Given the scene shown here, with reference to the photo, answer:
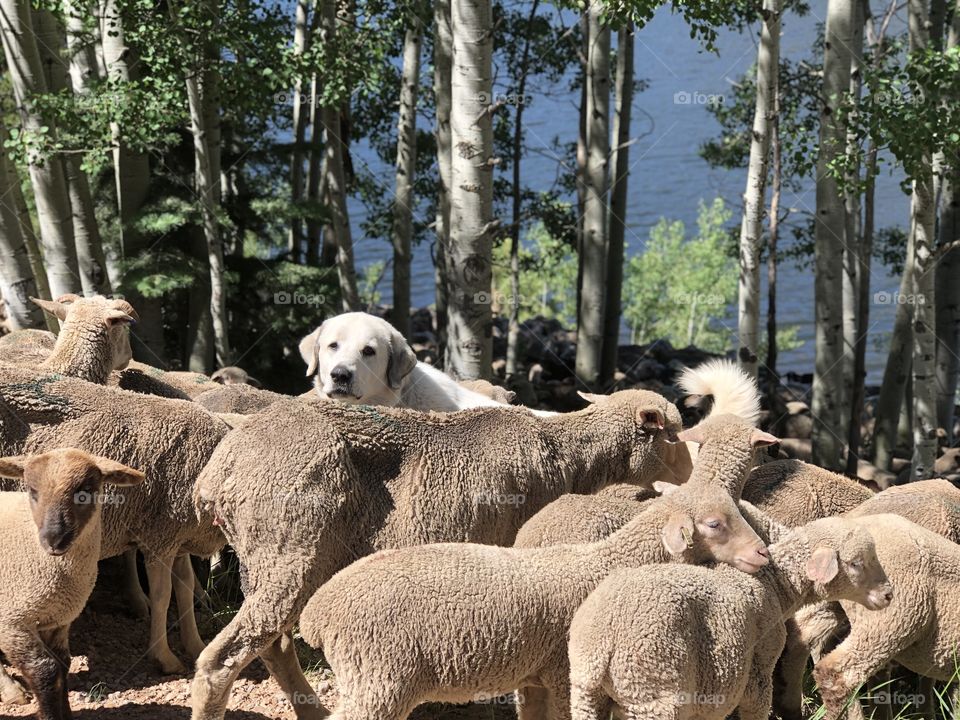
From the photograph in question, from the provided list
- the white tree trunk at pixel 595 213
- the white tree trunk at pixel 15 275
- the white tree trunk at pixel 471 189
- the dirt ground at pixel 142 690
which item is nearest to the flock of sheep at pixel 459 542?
the dirt ground at pixel 142 690

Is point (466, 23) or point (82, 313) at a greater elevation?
point (466, 23)

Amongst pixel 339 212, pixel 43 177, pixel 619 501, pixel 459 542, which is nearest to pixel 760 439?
pixel 619 501

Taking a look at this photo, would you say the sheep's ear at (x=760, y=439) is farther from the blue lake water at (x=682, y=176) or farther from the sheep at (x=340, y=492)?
the blue lake water at (x=682, y=176)

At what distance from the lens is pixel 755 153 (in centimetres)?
1305

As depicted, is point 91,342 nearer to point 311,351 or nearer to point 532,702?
point 311,351

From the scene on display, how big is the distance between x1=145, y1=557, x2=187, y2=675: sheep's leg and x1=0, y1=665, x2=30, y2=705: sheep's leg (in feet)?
2.75

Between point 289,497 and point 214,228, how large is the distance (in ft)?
29.0

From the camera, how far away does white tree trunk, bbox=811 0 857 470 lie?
1409cm

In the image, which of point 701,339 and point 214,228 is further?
point 701,339

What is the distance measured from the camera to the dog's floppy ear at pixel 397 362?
772cm

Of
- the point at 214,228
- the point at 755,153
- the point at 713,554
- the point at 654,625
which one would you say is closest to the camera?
the point at 654,625

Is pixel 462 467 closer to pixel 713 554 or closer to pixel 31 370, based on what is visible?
pixel 713 554

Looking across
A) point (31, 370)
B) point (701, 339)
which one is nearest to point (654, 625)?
point (31, 370)

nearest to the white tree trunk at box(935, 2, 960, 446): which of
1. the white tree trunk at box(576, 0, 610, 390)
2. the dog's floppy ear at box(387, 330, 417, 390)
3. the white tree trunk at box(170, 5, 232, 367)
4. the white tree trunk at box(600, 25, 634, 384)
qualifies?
the white tree trunk at box(576, 0, 610, 390)
